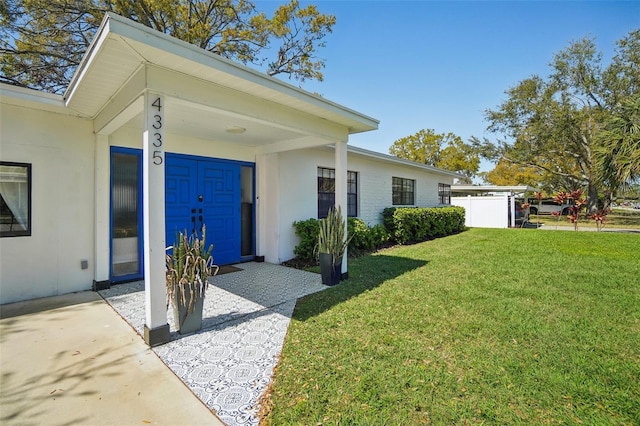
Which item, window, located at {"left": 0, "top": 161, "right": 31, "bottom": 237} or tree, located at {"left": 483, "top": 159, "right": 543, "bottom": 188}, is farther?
tree, located at {"left": 483, "top": 159, "right": 543, "bottom": 188}

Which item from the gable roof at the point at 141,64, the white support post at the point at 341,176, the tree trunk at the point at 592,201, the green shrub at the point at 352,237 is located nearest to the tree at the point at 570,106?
the tree trunk at the point at 592,201

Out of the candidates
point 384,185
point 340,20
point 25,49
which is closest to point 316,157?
point 384,185

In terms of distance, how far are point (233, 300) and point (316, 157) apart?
4.80 meters

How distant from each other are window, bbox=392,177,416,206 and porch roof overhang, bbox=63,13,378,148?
6734 mm

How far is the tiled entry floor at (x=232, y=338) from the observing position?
2443 mm

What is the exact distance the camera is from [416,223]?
425 inches

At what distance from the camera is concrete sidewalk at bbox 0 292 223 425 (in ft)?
7.12

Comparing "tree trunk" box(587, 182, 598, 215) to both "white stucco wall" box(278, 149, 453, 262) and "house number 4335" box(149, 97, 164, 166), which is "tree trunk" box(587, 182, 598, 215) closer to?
"white stucco wall" box(278, 149, 453, 262)

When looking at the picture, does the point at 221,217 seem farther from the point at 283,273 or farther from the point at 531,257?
the point at 531,257

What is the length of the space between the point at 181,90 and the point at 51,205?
3.10 metres

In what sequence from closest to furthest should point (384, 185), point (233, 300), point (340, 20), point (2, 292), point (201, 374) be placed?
point (201, 374), point (2, 292), point (233, 300), point (384, 185), point (340, 20)

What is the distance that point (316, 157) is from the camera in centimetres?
831

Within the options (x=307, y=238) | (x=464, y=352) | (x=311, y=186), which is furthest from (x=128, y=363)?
(x=311, y=186)

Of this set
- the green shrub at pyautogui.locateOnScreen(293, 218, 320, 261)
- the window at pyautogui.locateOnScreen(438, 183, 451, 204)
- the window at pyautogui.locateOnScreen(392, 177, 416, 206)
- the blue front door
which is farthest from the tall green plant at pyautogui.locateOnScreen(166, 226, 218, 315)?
the window at pyautogui.locateOnScreen(438, 183, 451, 204)
